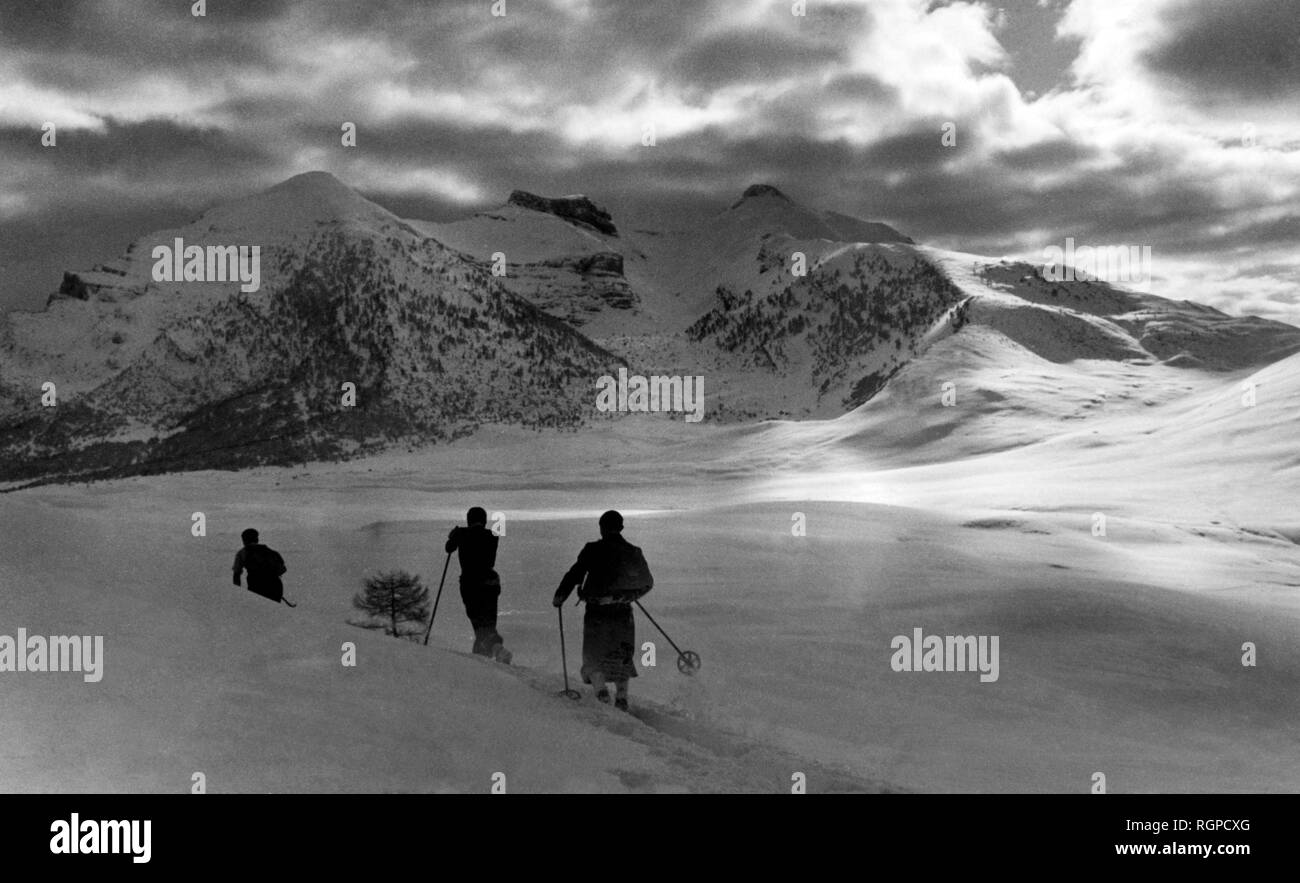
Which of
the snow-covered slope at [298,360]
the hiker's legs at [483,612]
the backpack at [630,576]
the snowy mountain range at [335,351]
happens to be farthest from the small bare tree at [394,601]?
the snow-covered slope at [298,360]

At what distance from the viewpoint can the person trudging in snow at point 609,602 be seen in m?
10.4

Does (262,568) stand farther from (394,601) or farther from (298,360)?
(298,360)

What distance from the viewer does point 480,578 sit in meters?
12.0

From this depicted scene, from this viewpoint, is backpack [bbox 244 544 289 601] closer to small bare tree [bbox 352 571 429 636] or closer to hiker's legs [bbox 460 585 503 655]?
small bare tree [bbox 352 571 429 636]

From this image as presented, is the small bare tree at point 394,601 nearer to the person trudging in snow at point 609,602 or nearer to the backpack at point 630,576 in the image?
the person trudging in snow at point 609,602

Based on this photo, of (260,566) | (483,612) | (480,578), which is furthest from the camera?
(260,566)

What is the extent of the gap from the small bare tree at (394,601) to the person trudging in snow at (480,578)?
91.8 inches

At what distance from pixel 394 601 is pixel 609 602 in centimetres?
491

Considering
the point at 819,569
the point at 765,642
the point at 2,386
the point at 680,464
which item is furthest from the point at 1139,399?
the point at 2,386

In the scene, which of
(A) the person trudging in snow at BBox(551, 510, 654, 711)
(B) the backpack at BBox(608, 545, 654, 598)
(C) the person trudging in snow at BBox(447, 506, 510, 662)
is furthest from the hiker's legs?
(B) the backpack at BBox(608, 545, 654, 598)

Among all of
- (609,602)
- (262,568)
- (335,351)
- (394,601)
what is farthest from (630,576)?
(335,351)

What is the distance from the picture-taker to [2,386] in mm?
154375
